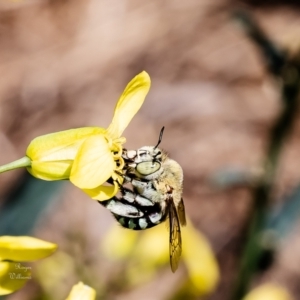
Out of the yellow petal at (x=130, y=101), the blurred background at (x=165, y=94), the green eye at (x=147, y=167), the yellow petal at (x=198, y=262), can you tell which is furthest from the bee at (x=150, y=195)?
the blurred background at (x=165, y=94)

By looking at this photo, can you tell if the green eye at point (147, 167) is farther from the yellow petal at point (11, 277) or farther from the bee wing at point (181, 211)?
the yellow petal at point (11, 277)

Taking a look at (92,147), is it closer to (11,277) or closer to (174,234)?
(11,277)

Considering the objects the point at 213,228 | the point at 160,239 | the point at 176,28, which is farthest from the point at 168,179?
the point at 176,28

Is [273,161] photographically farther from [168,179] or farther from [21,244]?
[21,244]

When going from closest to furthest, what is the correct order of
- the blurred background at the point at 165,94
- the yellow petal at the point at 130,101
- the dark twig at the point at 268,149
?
the yellow petal at the point at 130,101 < the dark twig at the point at 268,149 < the blurred background at the point at 165,94

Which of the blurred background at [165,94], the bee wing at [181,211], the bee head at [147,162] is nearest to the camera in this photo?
the bee head at [147,162]

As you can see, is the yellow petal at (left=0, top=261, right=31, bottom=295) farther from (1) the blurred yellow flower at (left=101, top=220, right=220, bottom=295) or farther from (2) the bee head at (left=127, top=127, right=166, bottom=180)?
(1) the blurred yellow flower at (left=101, top=220, right=220, bottom=295)

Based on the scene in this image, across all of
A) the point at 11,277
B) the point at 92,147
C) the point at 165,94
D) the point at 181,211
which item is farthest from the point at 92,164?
the point at 165,94
